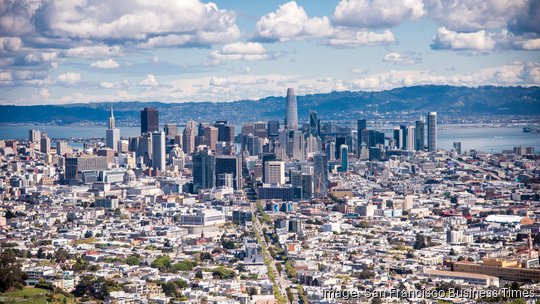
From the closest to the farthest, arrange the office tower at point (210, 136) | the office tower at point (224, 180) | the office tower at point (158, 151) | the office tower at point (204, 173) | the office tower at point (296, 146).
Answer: the office tower at point (204, 173) → the office tower at point (224, 180) → the office tower at point (158, 151) → the office tower at point (296, 146) → the office tower at point (210, 136)

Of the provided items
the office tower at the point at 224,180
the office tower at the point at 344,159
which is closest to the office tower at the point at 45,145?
the office tower at the point at 344,159

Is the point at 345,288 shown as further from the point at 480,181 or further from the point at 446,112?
the point at 446,112

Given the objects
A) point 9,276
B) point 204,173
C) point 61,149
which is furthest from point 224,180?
point 9,276

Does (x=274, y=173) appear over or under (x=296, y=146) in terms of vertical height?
under

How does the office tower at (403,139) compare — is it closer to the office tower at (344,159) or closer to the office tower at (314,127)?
the office tower at (314,127)

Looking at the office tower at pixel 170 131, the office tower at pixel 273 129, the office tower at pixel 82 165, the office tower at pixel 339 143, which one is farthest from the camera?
the office tower at pixel 273 129

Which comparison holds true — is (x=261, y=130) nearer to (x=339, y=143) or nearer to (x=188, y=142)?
(x=188, y=142)
